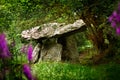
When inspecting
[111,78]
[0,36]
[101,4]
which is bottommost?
[111,78]

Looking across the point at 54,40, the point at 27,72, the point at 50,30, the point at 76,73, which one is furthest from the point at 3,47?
the point at 54,40

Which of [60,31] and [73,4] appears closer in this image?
[73,4]

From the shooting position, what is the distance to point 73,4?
9164mm

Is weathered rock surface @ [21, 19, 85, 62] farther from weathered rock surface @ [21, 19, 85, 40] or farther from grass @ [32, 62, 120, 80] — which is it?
grass @ [32, 62, 120, 80]

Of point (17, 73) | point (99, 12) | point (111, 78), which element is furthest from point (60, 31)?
point (17, 73)

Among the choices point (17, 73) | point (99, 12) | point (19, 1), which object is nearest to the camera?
point (17, 73)

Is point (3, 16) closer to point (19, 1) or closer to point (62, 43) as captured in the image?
point (62, 43)

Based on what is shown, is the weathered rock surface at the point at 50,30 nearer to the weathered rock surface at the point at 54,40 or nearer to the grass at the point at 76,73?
the weathered rock surface at the point at 54,40

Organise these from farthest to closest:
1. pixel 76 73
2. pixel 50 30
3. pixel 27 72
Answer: pixel 50 30 < pixel 76 73 < pixel 27 72

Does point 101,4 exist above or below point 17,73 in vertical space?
above

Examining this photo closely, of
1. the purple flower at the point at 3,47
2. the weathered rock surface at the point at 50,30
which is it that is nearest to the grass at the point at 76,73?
the weathered rock surface at the point at 50,30

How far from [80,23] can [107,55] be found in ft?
6.18

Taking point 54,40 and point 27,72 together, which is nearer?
point 27,72

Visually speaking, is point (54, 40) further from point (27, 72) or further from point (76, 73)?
point (27, 72)
